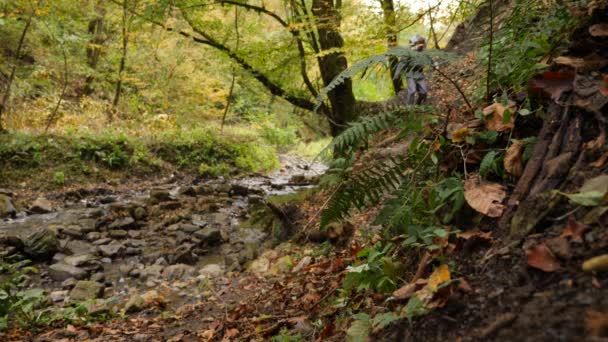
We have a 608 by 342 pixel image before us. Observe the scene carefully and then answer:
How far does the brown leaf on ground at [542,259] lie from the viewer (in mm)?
1018

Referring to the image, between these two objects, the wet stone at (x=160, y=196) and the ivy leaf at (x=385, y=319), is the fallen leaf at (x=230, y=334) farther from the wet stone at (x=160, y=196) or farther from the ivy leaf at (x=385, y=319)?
the wet stone at (x=160, y=196)

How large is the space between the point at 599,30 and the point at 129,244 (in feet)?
22.1

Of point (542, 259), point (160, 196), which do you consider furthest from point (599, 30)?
point (160, 196)

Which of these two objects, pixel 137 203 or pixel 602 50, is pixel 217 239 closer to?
pixel 137 203

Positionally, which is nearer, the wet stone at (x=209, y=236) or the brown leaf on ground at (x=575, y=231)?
the brown leaf on ground at (x=575, y=231)

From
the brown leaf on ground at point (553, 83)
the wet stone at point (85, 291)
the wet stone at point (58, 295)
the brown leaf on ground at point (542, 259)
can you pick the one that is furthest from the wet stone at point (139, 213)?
the brown leaf on ground at point (542, 259)

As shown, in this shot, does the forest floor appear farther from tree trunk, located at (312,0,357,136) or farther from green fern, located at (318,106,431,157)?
tree trunk, located at (312,0,357,136)

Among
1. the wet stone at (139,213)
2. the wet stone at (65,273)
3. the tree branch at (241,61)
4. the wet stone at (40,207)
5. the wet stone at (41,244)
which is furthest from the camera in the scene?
the tree branch at (241,61)

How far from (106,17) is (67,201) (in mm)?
7682

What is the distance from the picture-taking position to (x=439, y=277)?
126 centimetres

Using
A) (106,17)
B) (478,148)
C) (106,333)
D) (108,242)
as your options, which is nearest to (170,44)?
(106,17)

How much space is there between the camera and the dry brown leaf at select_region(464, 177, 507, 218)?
1.43m

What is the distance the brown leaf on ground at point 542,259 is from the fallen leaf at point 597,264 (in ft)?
0.29

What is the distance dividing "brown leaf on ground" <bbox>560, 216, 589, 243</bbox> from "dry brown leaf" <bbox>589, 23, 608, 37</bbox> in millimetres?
891
